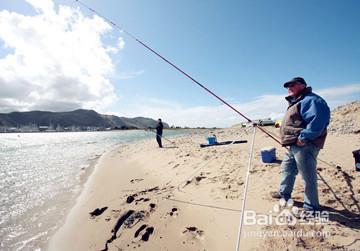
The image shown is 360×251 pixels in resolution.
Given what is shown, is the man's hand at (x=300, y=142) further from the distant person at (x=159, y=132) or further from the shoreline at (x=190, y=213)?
the distant person at (x=159, y=132)

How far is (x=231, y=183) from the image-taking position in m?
5.65

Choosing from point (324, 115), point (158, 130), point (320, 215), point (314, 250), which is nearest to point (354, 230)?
point (320, 215)

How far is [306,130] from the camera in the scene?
342 cm

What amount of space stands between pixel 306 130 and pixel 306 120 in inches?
9.1

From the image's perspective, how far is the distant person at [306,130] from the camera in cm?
338

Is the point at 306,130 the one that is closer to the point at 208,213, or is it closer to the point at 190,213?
the point at 208,213

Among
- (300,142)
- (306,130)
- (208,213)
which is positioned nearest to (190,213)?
(208,213)

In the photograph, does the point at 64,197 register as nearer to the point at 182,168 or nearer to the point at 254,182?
the point at 182,168

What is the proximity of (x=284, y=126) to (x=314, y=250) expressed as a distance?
80.7 inches

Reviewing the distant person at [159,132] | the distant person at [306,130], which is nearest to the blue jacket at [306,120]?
the distant person at [306,130]

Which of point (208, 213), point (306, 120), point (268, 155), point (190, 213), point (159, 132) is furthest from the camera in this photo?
point (159, 132)

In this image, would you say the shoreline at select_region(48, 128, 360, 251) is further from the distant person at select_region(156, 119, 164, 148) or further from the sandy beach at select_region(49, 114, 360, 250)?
→ the distant person at select_region(156, 119, 164, 148)

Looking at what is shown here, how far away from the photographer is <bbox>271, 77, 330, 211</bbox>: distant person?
338cm

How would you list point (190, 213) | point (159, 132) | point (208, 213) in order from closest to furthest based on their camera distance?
1. point (208, 213)
2. point (190, 213)
3. point (159, 132)
